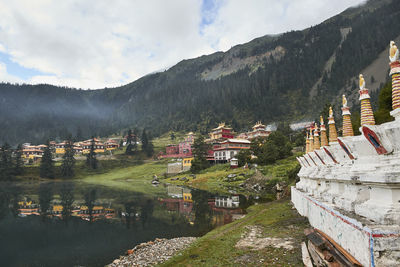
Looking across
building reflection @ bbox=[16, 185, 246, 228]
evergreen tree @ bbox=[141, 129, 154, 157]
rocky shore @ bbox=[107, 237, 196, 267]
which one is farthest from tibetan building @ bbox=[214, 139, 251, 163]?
rocky shore @ bbox=[107, 237, 196, 267]

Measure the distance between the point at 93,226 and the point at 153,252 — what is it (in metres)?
13.8

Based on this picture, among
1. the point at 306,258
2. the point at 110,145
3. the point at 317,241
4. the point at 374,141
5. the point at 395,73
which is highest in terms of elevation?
the point at 110,145

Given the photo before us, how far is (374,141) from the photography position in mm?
6668

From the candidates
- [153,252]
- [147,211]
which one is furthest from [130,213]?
[153,252]

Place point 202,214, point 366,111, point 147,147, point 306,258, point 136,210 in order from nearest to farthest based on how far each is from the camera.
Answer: point 366,111 → point 306,258 → point 202,214 → point 136,210 → point 147,147

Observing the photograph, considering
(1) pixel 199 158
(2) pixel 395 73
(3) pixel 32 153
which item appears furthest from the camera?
(3) pixel 32 153

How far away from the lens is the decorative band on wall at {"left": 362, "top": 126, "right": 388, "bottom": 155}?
652 centimetres

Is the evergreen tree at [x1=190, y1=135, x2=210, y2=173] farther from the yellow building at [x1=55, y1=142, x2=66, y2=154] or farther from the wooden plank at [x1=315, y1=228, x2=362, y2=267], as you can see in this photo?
the yellow building at [x1=55, y1=142, x2=66, y2=154]

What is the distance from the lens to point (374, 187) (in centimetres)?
655

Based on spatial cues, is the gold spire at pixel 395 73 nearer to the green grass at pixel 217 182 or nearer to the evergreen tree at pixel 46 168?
the green grass at pixel 217 182

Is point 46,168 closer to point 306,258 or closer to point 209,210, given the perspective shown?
point 209,210

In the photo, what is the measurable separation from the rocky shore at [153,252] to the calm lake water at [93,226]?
136 cm

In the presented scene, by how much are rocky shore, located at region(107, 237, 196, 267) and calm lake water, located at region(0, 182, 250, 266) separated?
1.36 m

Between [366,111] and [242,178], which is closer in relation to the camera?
[366,111]
